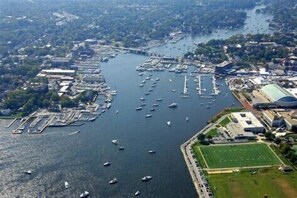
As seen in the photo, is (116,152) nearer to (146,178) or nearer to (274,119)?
(146,178)

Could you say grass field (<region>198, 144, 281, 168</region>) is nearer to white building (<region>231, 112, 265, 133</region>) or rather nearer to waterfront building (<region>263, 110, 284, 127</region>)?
white building (<region>231, 112, 265, 133</region>)

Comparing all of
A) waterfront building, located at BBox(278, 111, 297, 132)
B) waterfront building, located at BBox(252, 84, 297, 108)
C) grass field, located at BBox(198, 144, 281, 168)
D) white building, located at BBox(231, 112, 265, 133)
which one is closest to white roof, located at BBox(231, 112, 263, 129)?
white building, located at BBox(231, 112, 265, 133)

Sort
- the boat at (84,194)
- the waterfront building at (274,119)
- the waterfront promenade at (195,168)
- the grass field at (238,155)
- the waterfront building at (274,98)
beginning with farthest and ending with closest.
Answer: the waterfront building at (274,98)
the waterfront building at (274,119)
the grass field at (238,155)
the waterfront promenade at (195,168)
the boat at (84,194)

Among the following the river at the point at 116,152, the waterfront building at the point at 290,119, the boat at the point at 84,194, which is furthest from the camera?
the waterfront building at the point at 290,119

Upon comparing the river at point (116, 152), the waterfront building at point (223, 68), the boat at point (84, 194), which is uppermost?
the boat at point (84, 194)

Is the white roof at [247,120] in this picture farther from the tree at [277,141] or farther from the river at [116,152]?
the river at [116,152]

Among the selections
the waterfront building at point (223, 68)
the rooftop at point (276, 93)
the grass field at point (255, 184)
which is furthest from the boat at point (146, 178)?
the waterfront building at point (223, 68)
